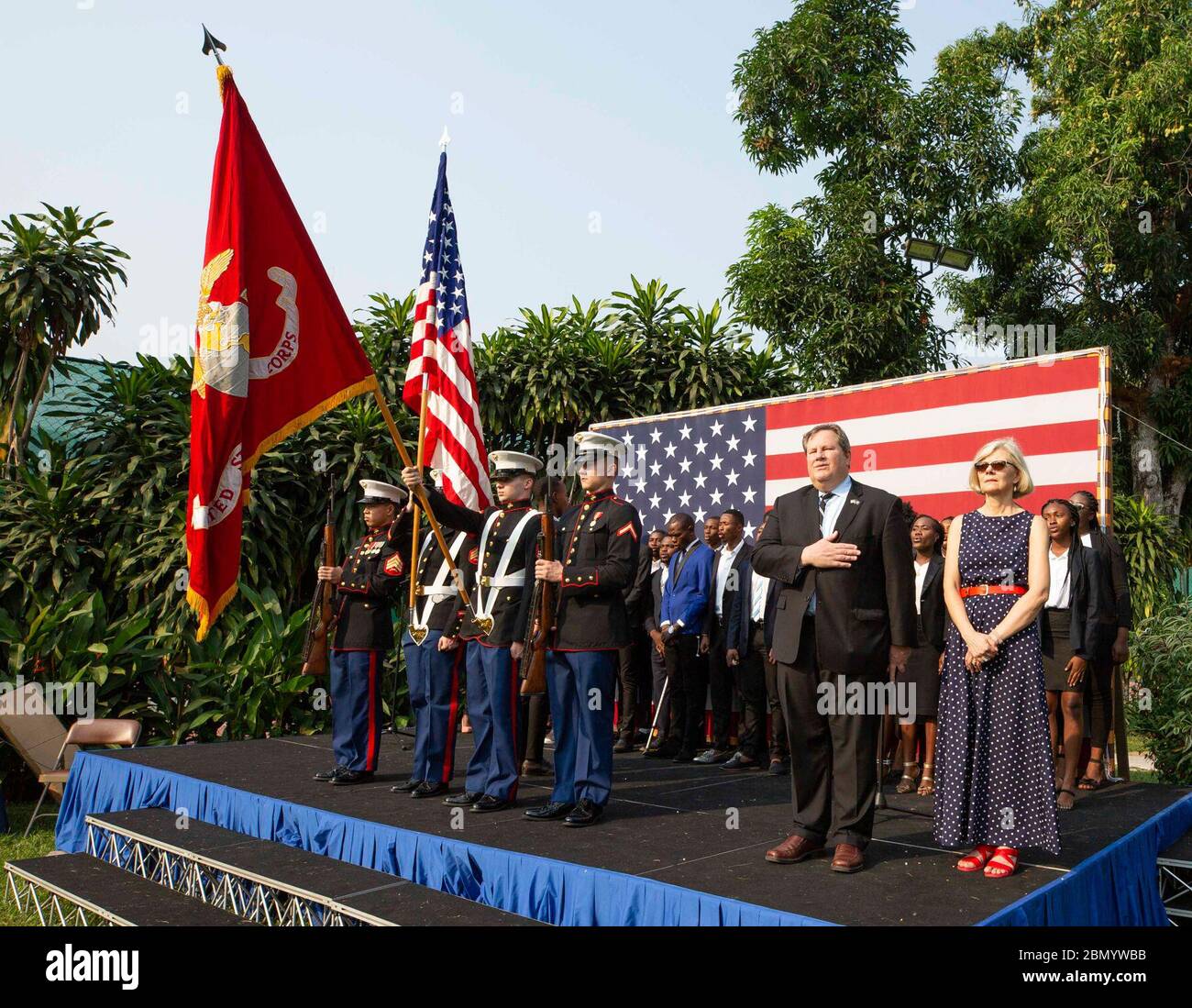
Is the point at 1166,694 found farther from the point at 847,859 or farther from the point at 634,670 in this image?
the point at 847,859

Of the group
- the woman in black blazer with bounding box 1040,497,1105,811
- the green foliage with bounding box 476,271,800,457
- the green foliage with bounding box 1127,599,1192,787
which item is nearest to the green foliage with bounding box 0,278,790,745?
the green foliage with bounding box 476,271,800,457

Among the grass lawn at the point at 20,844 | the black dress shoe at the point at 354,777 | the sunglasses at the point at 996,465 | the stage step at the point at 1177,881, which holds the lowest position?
the grass lawn at the point at 20,844

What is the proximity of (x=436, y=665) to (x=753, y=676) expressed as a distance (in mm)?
2367

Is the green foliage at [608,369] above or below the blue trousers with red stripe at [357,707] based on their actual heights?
above

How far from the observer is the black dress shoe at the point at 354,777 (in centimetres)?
625

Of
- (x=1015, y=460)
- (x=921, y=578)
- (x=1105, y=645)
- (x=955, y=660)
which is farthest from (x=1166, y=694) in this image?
(x=1015, y=460)

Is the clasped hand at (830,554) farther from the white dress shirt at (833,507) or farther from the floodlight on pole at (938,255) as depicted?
the floodlight on pole at (938,255)

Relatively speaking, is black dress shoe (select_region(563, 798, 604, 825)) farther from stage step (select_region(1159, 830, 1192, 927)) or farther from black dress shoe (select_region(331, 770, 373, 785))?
stage step (select_region(1159, 830, 1192, 927))

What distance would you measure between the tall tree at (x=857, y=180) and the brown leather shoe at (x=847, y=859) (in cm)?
1218

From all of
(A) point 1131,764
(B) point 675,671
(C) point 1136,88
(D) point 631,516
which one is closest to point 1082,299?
(C) point 1136,88

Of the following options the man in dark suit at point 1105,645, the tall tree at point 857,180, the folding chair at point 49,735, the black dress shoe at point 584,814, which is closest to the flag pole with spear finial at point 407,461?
the black dress shoe at point 584,814

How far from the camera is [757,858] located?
13.9 feet

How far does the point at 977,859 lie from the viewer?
414 centimetres
